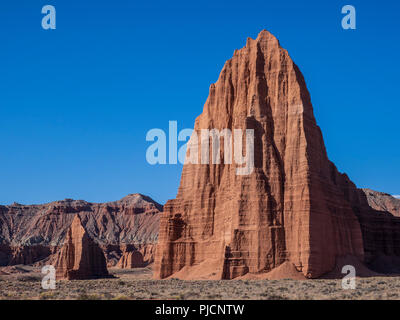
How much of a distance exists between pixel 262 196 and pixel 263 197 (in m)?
0.17

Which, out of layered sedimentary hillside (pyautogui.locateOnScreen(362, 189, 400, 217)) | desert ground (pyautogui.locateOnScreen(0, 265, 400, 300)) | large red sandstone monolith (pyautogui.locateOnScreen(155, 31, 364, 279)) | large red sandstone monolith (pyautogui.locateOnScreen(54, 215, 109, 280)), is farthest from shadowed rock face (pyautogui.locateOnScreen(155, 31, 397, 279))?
layered sedimentary hillside (pyautogui.locateOnScreen(362, 189, 400, 217))

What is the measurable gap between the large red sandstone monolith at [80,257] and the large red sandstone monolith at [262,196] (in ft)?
88.9

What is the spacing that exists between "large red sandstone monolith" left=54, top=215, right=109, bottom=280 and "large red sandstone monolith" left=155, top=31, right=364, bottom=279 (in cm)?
2710

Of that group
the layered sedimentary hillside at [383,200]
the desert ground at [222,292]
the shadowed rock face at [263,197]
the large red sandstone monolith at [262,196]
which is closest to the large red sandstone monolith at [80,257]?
the large red sandstone monolith at [262,196]

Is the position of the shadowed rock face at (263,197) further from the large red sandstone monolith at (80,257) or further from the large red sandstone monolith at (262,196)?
the large red sandstone monolith at (80,257)

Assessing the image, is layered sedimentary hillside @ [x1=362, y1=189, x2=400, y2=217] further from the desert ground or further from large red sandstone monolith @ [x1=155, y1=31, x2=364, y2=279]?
the desert ground

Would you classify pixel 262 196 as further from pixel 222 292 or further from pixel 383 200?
pixel 383 200

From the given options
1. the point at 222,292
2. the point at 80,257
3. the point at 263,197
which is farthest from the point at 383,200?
the point at 222,292

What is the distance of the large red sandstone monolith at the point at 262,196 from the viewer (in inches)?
2415

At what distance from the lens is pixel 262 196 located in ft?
208

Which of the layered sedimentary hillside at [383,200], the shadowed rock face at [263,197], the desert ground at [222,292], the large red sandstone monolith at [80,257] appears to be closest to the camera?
the desert ground at [222,292]
